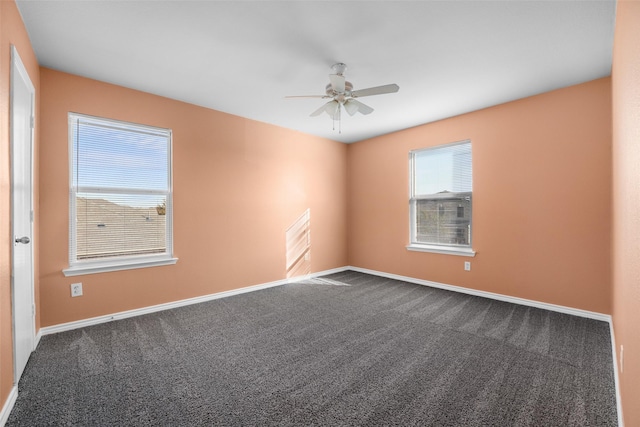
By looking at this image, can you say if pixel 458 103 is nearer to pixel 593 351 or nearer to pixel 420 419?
pixel 593 351

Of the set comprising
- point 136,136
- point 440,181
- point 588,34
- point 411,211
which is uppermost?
point 588,34

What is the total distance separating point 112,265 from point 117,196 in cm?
77

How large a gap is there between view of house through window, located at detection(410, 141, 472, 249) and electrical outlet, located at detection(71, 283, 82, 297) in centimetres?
444

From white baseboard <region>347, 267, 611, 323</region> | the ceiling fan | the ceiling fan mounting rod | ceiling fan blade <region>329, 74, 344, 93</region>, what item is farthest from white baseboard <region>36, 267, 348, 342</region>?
the ceiling fan mounting rod

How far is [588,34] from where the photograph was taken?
88.3 inches

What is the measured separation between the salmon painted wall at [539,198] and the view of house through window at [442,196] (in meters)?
0.15

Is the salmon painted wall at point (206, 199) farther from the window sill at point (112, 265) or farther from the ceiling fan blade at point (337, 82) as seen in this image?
the ceiling fan blade at point (337, 82)

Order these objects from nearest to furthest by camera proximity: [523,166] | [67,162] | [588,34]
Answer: [588,34], [67,162], [523,166]

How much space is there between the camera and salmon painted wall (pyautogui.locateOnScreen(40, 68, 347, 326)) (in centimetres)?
279

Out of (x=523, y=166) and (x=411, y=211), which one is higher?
(x=523, y=166)

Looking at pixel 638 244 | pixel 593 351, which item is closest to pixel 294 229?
pixel 593 351

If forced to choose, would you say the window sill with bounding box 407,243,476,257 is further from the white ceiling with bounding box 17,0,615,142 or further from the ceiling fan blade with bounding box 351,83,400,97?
the ceiling fan blade with bounding box 351,83,400,97

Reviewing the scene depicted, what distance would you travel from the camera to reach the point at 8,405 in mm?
1646

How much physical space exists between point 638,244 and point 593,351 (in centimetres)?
191
